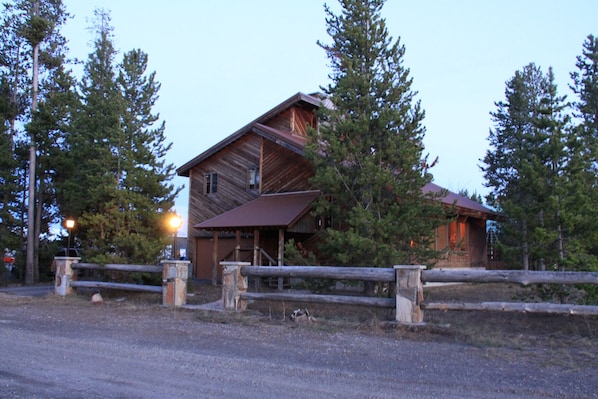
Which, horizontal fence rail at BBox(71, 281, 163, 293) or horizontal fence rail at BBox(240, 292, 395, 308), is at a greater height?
horizontal fence rail at BBox(240, 292, 395, 308)

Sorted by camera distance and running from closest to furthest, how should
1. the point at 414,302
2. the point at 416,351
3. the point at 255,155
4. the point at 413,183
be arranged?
the point at 416,351 < the point at 414,302 < the point at 413,183 < the point at 255,155

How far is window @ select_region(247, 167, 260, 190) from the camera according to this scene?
22516 millimetres

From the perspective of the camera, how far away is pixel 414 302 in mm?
9359

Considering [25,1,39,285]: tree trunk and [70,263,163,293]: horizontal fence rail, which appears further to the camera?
[25,1,39,285]: tree trunk

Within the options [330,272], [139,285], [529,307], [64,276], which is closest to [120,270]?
[139,285]

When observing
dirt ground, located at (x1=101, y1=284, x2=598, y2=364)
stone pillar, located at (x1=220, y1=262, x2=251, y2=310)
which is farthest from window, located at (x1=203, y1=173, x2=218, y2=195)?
stone pillar, located at (x1=220, y1=262, x2=251, y2=310)

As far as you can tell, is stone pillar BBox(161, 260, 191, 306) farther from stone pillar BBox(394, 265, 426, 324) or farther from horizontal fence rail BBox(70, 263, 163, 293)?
stone pillar BBox(394, 265, 426, 324)

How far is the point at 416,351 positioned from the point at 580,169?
20.0 feet

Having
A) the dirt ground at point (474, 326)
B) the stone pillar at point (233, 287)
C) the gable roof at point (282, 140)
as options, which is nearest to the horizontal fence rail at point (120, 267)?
the stone pillar at point (233, 287)

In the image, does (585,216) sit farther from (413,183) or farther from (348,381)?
(348,381)

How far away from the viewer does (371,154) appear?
1374cm

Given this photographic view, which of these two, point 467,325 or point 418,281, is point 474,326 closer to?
point 467,325

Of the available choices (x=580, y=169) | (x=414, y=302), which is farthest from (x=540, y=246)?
(x=414, y=302)

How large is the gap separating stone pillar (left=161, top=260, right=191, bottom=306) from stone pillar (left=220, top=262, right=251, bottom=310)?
5.10 feet
